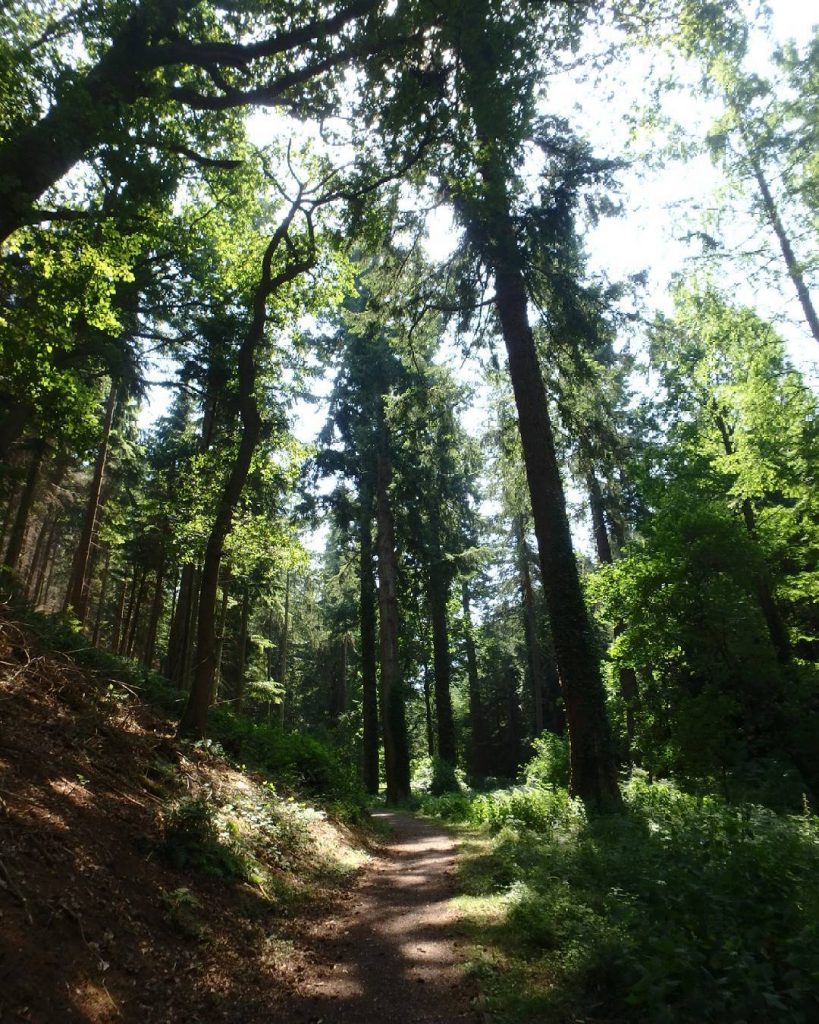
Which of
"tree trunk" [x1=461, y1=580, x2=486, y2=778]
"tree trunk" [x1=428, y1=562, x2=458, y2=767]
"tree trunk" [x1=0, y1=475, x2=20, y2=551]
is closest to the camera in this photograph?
"tree trunk" [x1=0, y1=475, x2=20, y2=551]

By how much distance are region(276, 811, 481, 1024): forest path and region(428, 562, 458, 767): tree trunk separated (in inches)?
600

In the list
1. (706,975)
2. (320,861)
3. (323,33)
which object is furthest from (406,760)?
(323,33)

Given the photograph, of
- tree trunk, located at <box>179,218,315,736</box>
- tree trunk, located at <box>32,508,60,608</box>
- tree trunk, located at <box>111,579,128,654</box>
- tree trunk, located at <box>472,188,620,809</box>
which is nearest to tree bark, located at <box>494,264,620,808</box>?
tree trunk, located at <box>472,188,620,809</box>

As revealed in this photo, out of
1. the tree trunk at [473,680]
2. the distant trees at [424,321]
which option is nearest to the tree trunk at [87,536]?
the distant trees at [424,321]

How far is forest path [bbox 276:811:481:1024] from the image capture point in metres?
4.07

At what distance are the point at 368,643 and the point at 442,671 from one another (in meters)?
3.47

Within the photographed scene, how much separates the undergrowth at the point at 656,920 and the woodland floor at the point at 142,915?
0.57 meters

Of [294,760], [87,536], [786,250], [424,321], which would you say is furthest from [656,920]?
[87,536]

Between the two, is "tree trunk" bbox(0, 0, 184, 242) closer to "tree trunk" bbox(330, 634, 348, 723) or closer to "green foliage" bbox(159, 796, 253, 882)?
"green foliage" bbox(159, 796, 253, 882)

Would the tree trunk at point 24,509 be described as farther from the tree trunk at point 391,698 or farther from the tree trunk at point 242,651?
the tree trunk at point 391,698

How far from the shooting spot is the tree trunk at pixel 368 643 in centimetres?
2262

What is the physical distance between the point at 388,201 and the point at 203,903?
10.9 m

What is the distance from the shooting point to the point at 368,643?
23.5 metres

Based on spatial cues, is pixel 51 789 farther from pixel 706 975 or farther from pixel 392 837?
pixel 392 837
